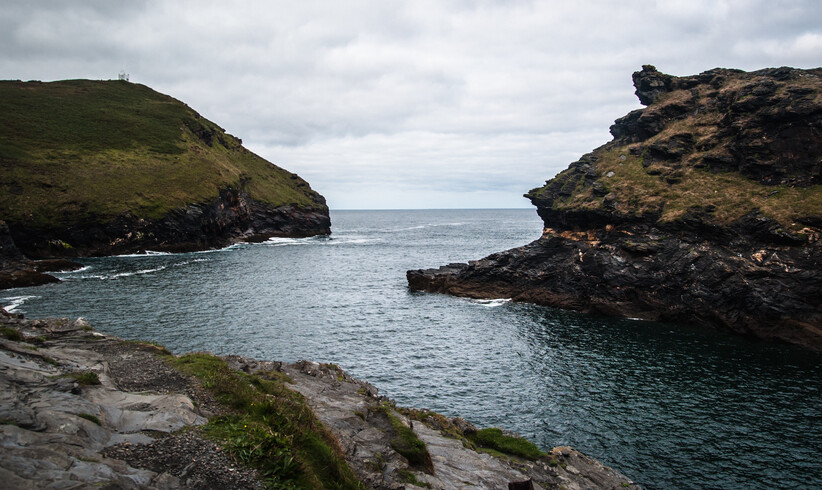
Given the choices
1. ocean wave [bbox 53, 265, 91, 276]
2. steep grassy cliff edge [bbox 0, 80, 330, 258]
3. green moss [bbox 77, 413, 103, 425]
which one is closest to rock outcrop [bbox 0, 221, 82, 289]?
ocean wave [bbox 53, 265, 91, 276]

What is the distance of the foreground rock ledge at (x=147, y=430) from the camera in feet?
37.2

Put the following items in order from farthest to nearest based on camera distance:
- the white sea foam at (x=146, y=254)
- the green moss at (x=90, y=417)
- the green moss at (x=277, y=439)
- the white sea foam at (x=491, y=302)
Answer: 1. the white sea foam at (x=146, y=254)
2. the white sea foam at (x=491, y=302)
3. the green moss at (x=90, y=417)
4. the green moss at (x=277, y=439)

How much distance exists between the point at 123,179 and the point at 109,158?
13.4 metres

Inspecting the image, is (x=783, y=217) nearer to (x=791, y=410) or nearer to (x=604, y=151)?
(x=791, y=410)

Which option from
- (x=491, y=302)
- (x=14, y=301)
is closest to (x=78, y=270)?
(x=14, y=301)

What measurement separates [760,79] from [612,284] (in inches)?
1611

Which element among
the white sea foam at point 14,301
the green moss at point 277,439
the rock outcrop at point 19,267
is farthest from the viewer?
the rock outcrop at point 19,267

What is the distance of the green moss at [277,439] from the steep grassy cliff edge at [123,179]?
103 meters

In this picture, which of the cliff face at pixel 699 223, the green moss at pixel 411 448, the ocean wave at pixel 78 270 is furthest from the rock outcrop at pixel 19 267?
the green moss at pixel 411 448

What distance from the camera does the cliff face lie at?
50812 mm

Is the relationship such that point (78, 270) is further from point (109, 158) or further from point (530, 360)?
point (530, 360)

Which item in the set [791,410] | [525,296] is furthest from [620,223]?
[791,410]

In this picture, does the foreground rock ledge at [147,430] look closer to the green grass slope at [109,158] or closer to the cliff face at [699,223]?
the cliff face at [699,223]

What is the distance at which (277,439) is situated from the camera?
551 inches
